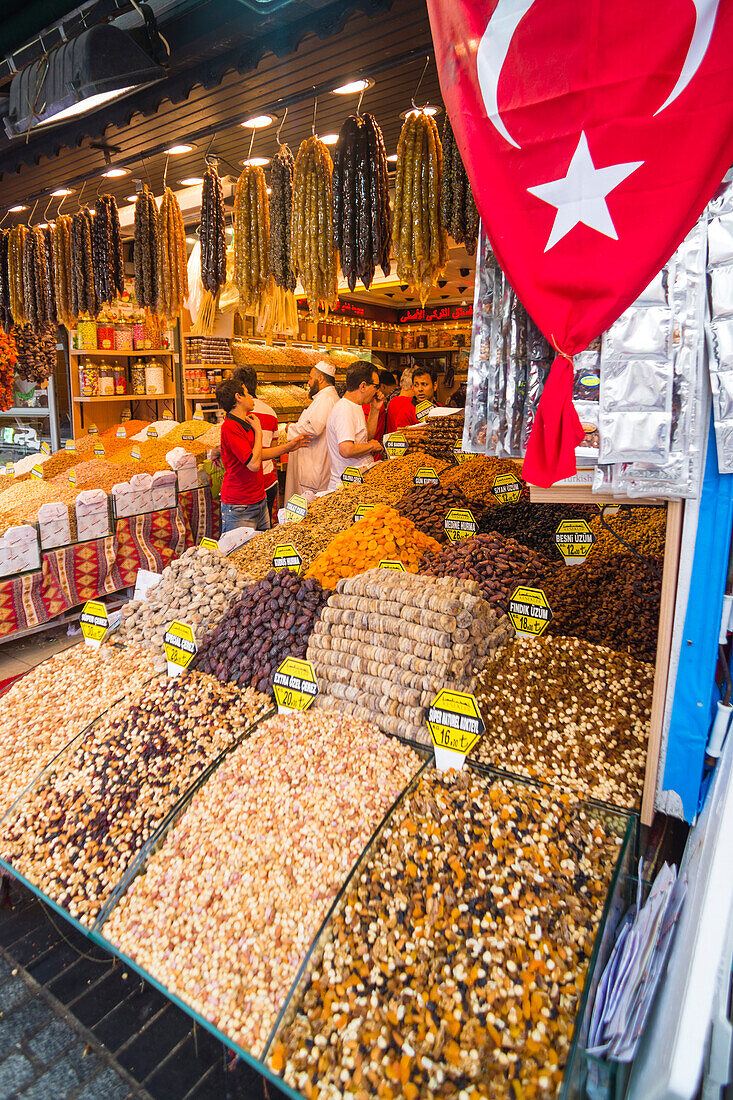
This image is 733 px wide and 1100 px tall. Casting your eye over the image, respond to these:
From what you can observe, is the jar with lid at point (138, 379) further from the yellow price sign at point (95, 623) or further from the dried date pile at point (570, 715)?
the dried date pile at point (570, 715)

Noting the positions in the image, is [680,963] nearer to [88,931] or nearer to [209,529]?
[88,931]

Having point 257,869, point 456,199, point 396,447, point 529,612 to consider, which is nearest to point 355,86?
point 456,199

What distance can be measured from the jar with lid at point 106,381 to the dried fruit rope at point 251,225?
11.8 feet

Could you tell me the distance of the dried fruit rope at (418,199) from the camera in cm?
244

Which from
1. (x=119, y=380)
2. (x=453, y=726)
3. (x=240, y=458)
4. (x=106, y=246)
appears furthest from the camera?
(x=119, y=380)

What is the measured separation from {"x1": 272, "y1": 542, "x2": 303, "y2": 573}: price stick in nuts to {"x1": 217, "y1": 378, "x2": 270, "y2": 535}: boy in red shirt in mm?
1791

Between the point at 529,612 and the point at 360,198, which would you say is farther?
the point at 360,198

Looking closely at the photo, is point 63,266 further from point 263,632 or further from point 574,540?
point 574,540

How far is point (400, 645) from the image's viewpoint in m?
1.91

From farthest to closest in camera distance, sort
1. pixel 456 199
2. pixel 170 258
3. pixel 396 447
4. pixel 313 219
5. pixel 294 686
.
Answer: pixel 396 447
pixel 170 258
pixel 313 219
pixel 456 199
pixel 294 686

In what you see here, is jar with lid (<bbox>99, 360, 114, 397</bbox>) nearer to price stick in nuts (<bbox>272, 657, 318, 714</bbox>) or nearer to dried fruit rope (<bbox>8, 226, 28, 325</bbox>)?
dried fruit rope (<bbox>8, 226, 28, 325</bbox>)

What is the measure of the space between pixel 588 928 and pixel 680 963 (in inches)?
17.8

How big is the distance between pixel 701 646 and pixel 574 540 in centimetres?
127

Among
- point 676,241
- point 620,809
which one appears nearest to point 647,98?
point 676,241
